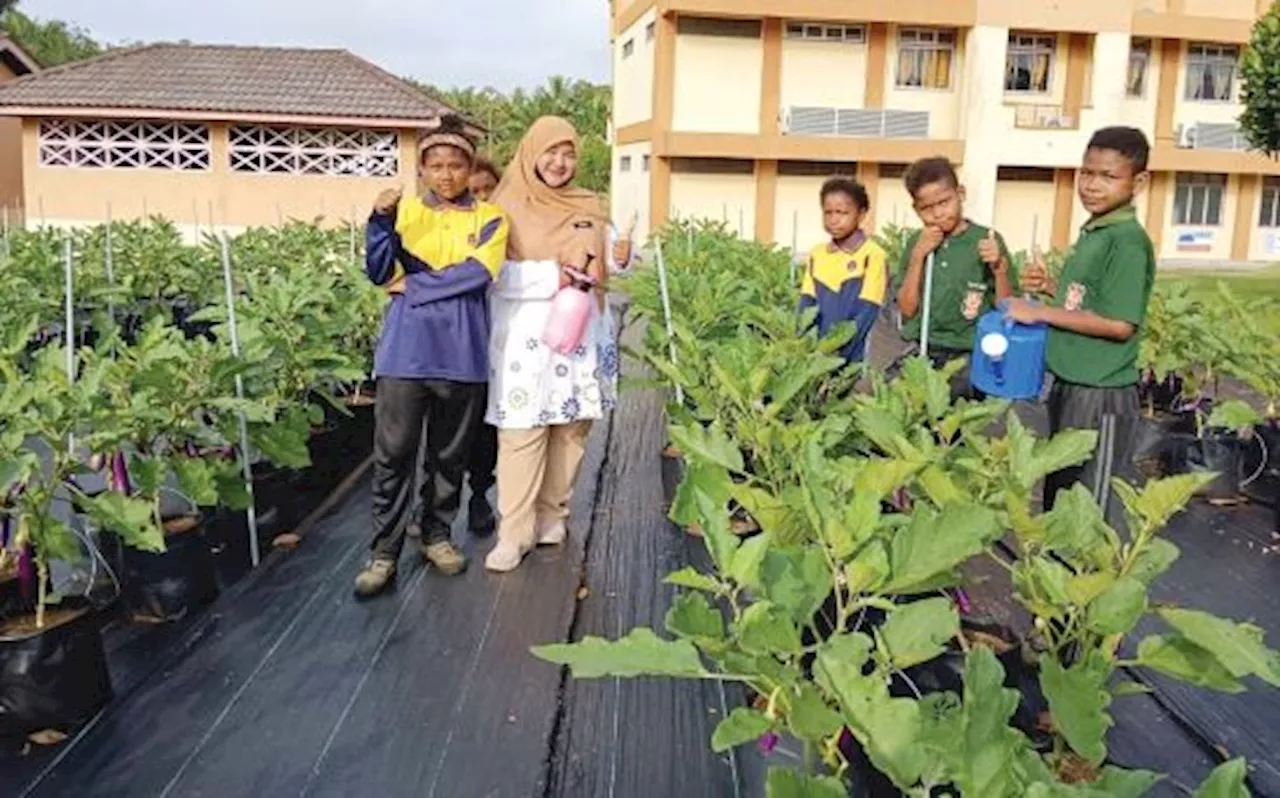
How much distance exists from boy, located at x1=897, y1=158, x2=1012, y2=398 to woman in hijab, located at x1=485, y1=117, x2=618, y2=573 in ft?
3.34

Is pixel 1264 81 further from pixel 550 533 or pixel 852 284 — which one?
pixel 550 533

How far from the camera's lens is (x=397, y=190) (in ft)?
10.3

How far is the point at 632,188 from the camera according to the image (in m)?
25.1

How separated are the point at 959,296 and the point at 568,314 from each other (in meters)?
1.28

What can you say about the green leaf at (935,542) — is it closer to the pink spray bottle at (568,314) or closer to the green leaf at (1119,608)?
the green leaf at (1119,608)

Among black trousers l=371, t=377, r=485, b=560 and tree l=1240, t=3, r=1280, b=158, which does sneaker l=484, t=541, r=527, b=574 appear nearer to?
black trousers l=371, t=377, r=485, b=560

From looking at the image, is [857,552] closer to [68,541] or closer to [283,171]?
[68,541]

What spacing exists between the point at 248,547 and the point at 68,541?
122cm

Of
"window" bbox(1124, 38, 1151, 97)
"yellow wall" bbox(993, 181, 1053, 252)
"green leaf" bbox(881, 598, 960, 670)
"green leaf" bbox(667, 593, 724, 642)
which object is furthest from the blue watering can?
"window" bbox(1124, 38, 1151, 97)

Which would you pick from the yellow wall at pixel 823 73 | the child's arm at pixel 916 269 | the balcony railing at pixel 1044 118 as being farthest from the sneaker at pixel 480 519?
the balcony railing at pixel 1044 118

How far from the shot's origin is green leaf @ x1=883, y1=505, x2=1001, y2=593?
146 cm

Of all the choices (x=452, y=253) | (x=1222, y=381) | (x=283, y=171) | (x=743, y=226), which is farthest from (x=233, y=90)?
(x=452, y=253)

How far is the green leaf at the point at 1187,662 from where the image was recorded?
4.85 ft

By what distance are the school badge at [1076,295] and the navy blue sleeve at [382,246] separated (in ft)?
5.96
